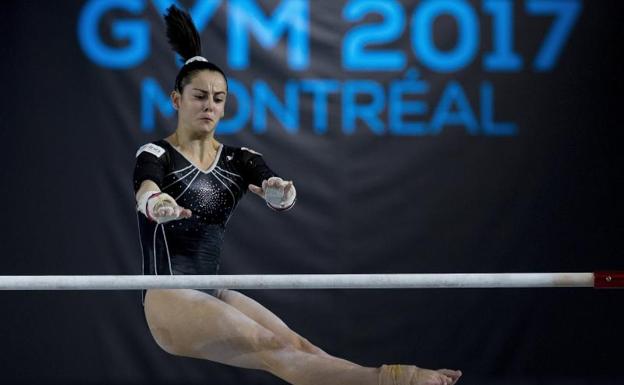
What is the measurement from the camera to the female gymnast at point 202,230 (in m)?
3.59

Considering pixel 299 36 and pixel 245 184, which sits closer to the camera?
pixel 245 184

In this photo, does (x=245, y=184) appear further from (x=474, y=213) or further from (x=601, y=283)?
(x=474, y=213)

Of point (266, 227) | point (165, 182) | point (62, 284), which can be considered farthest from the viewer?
point (266, 227)

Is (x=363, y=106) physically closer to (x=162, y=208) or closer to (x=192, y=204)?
(x=192, y=204)

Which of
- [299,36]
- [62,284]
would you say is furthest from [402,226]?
[62,284]

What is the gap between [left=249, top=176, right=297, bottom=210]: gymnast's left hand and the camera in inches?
149

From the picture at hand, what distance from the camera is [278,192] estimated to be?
3805 millimetres

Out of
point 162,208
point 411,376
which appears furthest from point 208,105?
point 411,376

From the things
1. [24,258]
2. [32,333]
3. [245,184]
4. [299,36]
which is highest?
[299,36]

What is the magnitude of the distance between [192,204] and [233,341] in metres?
0.70

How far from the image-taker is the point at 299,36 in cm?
584

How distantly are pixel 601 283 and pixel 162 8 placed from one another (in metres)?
3.41

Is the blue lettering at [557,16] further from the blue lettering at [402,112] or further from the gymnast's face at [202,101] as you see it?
the gymnast's face at [202,101]

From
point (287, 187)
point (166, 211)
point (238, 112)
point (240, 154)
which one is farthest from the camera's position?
point (238, 112)
